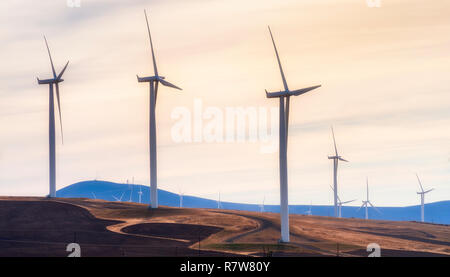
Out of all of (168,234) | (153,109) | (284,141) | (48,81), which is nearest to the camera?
(284,141)

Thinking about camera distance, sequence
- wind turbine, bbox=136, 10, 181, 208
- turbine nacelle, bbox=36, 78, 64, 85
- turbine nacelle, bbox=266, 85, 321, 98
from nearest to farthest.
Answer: turbine nacelle, bbox=266, 85, 321, 98 < wind turbine, bbox=136, 10, 181, 208 < turbine nacelle, bbox=36, 78, 64, 85

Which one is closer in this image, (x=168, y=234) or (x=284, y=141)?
(x=284, y=141)

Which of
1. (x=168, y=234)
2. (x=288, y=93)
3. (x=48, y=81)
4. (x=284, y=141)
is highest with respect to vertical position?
(x=48, y=81)

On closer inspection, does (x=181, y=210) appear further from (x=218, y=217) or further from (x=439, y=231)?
(x=439, y=231)

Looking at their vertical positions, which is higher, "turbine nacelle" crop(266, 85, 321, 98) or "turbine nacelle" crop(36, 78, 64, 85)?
"turbine nacelle" crop(36, 78, 64, 85)

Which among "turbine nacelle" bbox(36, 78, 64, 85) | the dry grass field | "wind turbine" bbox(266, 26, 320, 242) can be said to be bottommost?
the dry grass field

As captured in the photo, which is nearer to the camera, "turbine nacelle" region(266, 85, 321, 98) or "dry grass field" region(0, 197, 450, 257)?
"dry grass field" region(0, 197, 450, 257)

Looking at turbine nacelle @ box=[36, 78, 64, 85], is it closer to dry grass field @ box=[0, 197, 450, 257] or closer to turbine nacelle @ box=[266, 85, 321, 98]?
Result: dry grass field @ box=[0, 197, 450, 257]

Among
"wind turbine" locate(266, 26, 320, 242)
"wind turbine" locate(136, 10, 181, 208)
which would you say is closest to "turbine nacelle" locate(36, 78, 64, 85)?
"wind turbine" locate(136, 10, 181, 208)

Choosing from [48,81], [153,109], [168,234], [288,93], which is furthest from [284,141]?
[48,81]

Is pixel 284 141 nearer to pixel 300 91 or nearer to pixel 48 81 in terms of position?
pixel 300 91

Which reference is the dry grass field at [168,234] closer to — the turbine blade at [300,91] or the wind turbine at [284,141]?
the wind turbine at [284,141]
